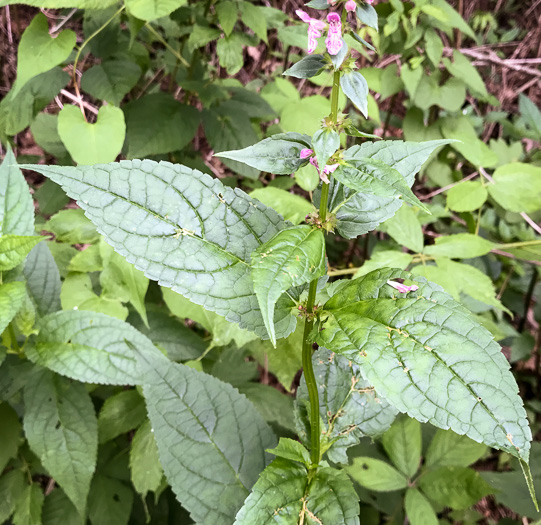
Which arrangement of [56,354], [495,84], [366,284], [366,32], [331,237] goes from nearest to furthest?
[366,284] → [56,354] → [366,32] → [331,237] → [495,84]

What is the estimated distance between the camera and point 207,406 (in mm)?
927

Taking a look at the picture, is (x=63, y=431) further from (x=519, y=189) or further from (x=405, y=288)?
(x=519, y=189)

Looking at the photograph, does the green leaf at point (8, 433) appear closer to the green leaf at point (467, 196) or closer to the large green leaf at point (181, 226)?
the large green leaf at point (181, 226)

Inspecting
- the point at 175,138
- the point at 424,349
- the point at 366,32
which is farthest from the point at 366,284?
the point at 366,32

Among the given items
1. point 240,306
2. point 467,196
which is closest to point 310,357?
point 240,306

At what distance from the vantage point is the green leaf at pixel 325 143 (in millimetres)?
595

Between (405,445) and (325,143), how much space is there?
1.38m

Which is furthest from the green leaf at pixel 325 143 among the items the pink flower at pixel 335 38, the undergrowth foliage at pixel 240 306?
the pink flower at pixel 335 38

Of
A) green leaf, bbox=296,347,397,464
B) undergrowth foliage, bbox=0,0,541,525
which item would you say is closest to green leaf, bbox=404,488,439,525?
undergrowth foliage, bbox=0,0,541,525

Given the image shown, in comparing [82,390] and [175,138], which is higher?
[175,138]

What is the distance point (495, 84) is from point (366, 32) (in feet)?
5.19

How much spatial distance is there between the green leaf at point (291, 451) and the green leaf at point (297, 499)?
0.02 m

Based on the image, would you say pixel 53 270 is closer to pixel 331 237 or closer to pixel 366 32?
pixel 331 237

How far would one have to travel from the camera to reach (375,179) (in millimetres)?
611
